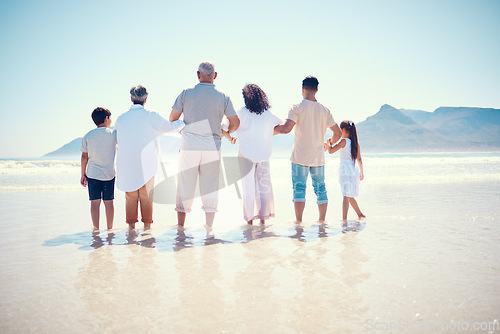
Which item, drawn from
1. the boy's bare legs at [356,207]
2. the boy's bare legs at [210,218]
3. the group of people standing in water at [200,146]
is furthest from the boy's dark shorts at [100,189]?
the boy's bare legs at [356,207]

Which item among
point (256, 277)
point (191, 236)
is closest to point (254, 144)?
point (191, 236)

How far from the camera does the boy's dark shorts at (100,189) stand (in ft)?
16.3

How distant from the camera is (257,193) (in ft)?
17.3

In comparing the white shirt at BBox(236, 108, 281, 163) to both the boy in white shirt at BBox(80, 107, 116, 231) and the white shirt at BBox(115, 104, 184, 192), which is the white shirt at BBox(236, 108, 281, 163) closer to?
the white shirt at BBox(115, 104, 184, 192)

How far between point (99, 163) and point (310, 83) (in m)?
3.46

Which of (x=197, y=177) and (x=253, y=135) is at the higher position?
(x=253, y=135)

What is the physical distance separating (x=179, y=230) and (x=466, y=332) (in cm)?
369

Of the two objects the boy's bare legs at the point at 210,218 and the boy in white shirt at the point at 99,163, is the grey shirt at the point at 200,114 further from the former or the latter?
the boy in white shirt at the point at 99,163

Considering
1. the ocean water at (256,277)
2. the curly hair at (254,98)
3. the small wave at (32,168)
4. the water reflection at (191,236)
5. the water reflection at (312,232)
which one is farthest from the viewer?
the small wave at (32,168)

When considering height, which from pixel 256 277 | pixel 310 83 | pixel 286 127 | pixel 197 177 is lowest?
pixel 256 277

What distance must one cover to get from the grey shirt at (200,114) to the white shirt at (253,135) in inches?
17.5

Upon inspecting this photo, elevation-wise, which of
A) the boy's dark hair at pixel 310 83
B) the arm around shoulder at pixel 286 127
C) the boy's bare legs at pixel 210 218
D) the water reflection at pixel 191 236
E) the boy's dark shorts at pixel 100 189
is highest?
the boy's dark hair at pixel 310 83

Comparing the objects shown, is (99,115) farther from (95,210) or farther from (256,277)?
(256,277)

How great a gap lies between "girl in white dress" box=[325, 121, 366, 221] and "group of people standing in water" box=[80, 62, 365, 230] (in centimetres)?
53
